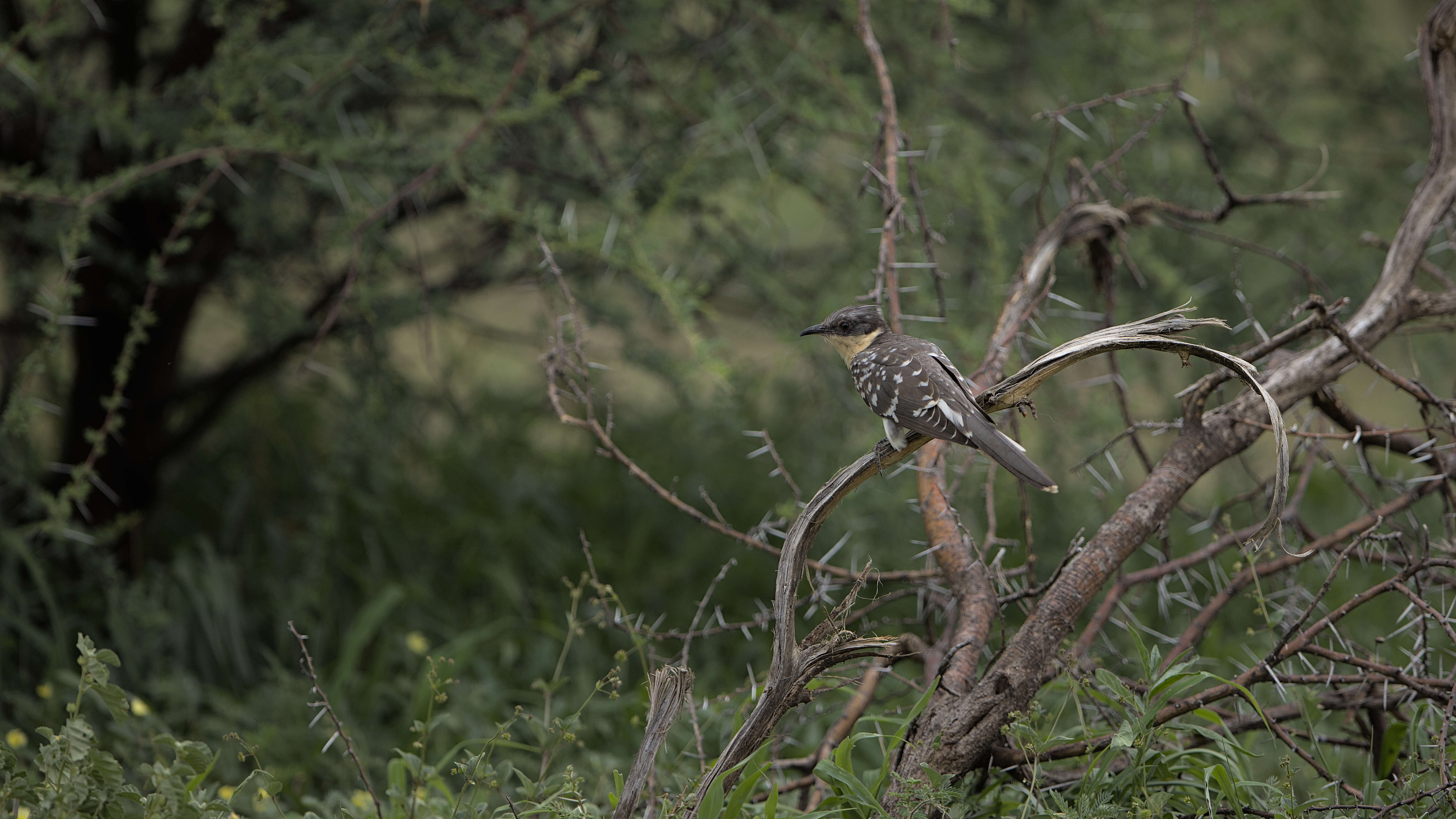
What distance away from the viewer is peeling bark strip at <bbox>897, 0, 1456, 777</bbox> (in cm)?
209

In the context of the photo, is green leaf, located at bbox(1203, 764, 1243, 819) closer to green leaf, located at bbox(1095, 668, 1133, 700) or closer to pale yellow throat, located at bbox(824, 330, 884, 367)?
green leaf, located at bbox(1095, 668, 1133, 700)

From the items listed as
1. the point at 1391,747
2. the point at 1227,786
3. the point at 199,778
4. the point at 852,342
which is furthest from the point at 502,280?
the point at 1391,747

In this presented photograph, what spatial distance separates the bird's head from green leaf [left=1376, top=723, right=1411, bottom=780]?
1503mm

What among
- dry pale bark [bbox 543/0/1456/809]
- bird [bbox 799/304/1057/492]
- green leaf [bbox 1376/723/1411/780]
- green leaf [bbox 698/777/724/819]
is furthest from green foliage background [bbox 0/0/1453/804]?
green leaf [bbox 1376/723/1411/780]

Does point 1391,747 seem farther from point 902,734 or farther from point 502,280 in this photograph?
point 502,280

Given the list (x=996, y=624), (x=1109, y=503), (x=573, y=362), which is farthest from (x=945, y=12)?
(x=1109, y=503)

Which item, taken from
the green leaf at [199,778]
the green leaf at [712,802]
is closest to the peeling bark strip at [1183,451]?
the green leaf at [712,802]

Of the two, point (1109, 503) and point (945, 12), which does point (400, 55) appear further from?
point (1109, 503)

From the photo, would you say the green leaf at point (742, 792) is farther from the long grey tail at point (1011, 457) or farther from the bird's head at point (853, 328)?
the bird's head at point (853, 328)

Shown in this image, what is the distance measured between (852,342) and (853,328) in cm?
6

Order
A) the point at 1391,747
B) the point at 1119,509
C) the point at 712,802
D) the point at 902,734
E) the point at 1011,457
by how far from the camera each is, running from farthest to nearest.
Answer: the point at 1119,509
the point at 1391,747
the point at 902,734
the point at 1011,457
the point at 712,802

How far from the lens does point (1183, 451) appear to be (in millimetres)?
2432

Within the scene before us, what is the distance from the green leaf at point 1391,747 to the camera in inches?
93.1

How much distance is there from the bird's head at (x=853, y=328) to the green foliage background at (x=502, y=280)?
311 millimetres
